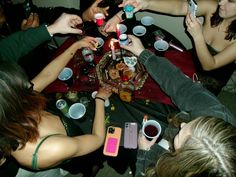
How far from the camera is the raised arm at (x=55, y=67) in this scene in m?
2.63

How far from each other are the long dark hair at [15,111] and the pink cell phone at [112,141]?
0.69m

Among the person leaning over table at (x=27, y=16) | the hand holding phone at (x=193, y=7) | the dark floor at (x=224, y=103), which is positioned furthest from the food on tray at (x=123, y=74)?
the dark floor at (x=224, y=103)

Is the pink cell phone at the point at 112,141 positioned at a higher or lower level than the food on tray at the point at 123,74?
lower

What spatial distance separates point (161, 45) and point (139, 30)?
39cm

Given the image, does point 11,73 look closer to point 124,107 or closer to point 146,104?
point 124,107

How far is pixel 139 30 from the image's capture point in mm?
3029

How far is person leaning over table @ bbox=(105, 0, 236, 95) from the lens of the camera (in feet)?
8.51

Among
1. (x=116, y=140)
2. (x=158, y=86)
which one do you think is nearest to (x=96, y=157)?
(x=116, y=140)

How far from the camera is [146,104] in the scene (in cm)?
245

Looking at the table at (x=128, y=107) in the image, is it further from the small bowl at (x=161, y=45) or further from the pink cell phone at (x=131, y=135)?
the small bowl at (x=161, y=45)

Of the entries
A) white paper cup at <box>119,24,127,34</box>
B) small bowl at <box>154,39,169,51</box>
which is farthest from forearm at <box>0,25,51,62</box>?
small bowl at <box>154,39,169,51</box>

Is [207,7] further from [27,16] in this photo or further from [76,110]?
[27,16]

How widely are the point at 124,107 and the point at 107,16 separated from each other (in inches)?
56.0

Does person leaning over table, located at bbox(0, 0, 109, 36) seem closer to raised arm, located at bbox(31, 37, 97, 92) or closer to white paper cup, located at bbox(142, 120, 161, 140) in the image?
raised arm, located at bbox(31, 37, 97, 92)
